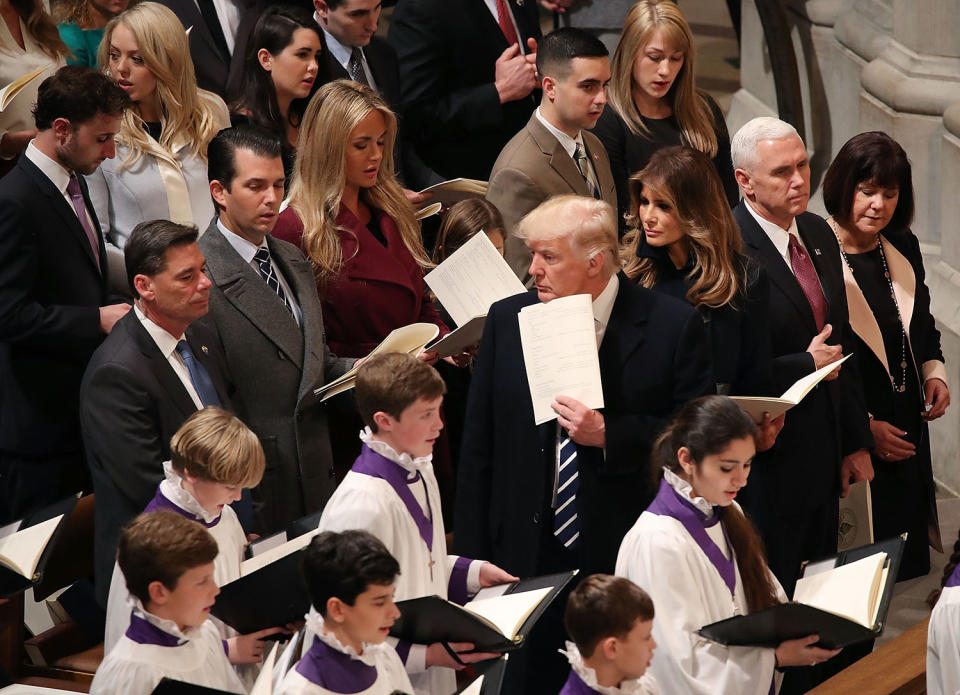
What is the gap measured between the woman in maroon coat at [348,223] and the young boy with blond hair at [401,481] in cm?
106

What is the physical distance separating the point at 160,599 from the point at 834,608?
159 cm

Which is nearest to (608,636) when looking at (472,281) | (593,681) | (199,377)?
(593,681)

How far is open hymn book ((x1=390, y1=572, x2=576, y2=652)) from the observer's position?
10.6 feet

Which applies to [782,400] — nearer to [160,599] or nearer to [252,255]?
[252,255]

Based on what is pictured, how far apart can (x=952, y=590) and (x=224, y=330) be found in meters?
2.16

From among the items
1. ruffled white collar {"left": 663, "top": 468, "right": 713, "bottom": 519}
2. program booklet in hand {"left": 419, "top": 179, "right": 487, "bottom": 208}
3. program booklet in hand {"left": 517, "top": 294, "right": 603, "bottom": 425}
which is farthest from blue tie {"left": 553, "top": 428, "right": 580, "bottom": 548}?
program booklet in hand {"left": 419, "top": 179, "right": 487, "bottom": 208}

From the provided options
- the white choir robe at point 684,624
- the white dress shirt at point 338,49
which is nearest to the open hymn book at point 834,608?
the white choir robe at point 684,624

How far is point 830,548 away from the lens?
4.84 m

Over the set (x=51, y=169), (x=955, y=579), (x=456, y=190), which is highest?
(x=51, y=169)

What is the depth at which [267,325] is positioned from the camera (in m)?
4.32

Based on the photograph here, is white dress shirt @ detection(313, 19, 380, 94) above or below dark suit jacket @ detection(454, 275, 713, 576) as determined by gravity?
above

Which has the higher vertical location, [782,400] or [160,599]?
[160,599]

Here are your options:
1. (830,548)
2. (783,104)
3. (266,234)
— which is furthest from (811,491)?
(783,104)

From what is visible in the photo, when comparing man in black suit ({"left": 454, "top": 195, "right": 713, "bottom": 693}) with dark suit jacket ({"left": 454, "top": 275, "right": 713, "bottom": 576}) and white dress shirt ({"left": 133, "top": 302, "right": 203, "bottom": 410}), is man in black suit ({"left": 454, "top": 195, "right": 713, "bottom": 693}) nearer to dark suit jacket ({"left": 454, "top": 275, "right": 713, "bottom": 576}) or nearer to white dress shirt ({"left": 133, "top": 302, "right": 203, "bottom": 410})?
dark suit jacket ({"left": 454, "top": 275, "right": 713, "bottom": 576})
